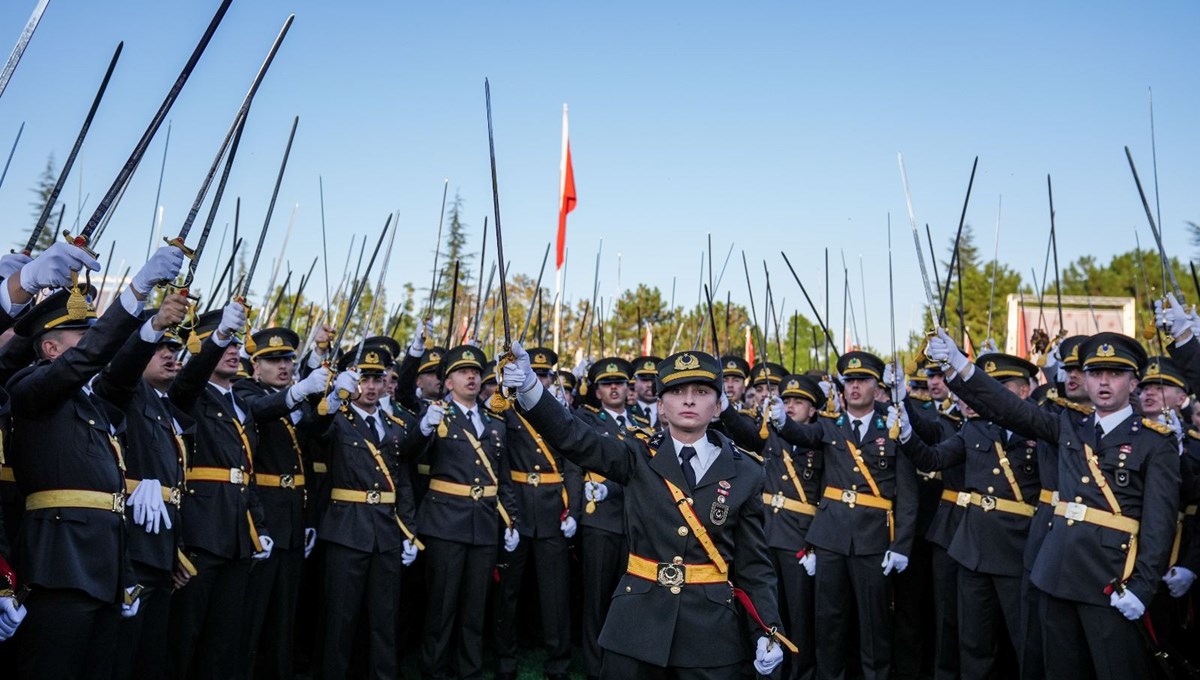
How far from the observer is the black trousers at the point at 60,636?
4352 mm

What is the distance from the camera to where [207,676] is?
6.33 metres

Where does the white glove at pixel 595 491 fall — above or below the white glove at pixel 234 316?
below

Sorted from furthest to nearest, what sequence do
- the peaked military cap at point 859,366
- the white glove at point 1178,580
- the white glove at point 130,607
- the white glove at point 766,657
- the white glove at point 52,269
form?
1. the peaked military cap at point 859,366
2. the white glove at point 1178,580
3. the white glove at point 130,607
4. the white glove at point 766,657
5. the white glove at point 52,269

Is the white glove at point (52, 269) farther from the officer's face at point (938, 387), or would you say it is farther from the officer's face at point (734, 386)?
the officer's face at point (938, 387)

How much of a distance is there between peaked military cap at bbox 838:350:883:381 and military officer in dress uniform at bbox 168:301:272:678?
16.9 feet

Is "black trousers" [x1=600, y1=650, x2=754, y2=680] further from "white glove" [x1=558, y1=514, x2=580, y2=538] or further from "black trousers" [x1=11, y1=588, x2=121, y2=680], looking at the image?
"white glove" [x1=558, y1=514, x2=580, y2=538]

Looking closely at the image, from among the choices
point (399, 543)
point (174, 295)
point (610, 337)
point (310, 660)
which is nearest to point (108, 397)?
point (174, 295)

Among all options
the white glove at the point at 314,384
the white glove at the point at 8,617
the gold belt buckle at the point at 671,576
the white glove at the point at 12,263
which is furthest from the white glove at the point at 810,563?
the white glove at the point at 12,263

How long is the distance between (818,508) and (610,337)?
1194 cm

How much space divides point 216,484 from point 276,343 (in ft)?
5.17

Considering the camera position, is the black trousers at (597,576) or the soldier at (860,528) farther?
the black trousers at (597,576)

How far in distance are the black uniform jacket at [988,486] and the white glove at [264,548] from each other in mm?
5049

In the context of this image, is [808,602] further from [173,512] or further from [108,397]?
[108,397]

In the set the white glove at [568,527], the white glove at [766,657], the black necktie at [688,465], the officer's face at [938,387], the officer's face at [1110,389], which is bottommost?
the white glove at [766,657]
